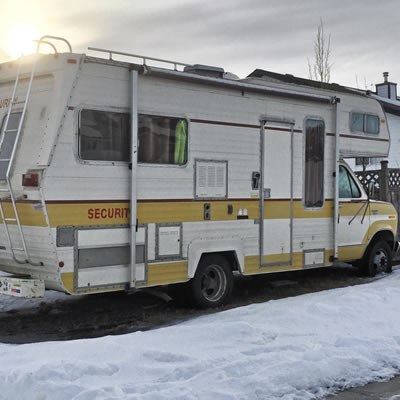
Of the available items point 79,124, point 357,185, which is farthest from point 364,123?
point 79,124

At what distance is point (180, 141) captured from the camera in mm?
7414

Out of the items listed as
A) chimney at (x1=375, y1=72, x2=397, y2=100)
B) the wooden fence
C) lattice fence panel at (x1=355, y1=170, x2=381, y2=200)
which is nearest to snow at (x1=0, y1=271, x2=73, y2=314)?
the wooden fence

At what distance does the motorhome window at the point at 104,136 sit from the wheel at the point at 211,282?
1.74 meters

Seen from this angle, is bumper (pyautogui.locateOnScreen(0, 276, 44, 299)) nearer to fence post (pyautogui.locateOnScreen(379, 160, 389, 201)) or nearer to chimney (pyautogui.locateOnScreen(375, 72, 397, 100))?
fence post (pyautogui.locateOnScreen(379, 160, 389, 201))

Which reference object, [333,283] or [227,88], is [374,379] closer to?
[227,88]

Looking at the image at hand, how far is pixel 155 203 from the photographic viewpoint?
7.15 meters

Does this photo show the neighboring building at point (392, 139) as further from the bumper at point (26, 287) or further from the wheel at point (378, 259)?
the bumper at point (26, 287)

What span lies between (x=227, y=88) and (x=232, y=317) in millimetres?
2907

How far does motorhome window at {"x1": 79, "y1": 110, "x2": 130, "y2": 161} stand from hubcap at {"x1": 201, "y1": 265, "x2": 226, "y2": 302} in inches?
75.0

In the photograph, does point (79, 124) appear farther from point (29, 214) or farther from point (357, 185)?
point (357, 185)

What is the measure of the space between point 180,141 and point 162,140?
0.90 ft

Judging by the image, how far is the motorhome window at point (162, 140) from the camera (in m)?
7.07

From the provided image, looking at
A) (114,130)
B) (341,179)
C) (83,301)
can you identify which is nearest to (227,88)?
(114,130)

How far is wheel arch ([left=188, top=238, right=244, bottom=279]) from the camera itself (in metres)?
7.51
